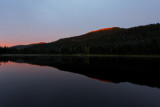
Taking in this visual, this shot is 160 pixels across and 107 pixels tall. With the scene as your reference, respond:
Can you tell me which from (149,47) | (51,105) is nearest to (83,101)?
(51,105)

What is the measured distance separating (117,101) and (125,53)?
114m

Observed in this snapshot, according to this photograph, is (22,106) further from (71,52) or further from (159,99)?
(71,52)

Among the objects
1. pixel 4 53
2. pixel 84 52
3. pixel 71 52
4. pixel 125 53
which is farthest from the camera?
pixel 4 53

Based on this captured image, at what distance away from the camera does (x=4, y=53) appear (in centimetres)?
19688

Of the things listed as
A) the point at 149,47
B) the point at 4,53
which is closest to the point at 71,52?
the point at 149,47

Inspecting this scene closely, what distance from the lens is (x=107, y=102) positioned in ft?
34.1

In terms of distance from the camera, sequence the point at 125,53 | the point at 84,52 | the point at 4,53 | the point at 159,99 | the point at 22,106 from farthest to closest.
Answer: the point at 4,53 → the point at 84,52 → the point at 125,53 → the point at 159,99 → the point at 22,106

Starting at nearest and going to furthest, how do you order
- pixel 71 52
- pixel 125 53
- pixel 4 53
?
pixel 125 53 < pixel 71 52 < pixel 4 53

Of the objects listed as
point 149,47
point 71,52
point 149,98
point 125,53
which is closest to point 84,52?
point 71,52

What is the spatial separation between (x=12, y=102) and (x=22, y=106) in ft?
5.40

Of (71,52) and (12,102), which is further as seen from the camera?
(71,52)

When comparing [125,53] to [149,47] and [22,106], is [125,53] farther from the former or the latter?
[22,106]

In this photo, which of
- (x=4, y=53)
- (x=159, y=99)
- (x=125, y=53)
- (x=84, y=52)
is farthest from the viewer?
Result: (x=4, y=53)

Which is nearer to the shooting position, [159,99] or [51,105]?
[51,105]
